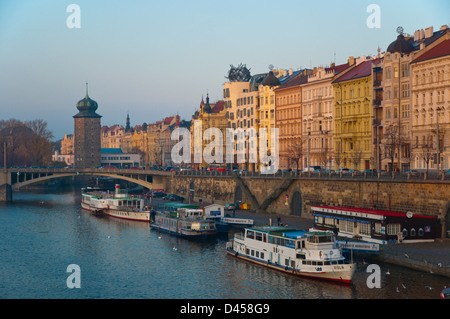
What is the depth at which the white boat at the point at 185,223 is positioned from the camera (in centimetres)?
7838

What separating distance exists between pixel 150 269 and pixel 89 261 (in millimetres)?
7424

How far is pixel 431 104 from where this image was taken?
82.6m

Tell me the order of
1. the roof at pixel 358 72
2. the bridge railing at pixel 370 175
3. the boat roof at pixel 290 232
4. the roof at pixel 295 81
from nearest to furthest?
the boat roof at pixel 290 232 → the bridge railing at pixel 370 175 → the roof at pixel 358 72 → the roof at pixel 295 81

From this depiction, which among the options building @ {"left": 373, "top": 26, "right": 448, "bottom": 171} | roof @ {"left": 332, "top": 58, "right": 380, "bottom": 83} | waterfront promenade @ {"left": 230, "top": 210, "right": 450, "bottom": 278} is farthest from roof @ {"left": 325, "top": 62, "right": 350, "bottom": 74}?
waterfront promenade @ {"left": 230, "top": 210, "right": 450, "bottom": 278}

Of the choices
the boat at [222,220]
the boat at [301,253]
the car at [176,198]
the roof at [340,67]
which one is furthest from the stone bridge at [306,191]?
the roof at [340,67]

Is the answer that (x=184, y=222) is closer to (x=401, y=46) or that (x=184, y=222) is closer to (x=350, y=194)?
(x=350, y=194)

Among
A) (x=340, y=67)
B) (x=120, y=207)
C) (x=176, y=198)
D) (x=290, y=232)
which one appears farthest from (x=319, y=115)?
(x=290, y=232)

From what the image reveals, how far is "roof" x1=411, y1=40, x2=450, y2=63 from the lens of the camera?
265ft

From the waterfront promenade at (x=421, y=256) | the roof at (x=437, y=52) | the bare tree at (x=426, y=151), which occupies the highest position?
the roof at (x=437, y=52)

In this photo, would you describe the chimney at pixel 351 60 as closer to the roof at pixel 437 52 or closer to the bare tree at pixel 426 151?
the roof at pixel 437 52

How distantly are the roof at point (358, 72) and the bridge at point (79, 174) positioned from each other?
43065 mm

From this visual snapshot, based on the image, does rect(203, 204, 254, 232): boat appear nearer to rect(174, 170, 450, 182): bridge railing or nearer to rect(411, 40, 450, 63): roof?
rect(174, 170, 450, 182): bridge railing

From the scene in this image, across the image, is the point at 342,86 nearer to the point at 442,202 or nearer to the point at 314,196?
the point at 314,196

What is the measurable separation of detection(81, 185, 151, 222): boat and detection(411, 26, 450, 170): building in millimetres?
38163
